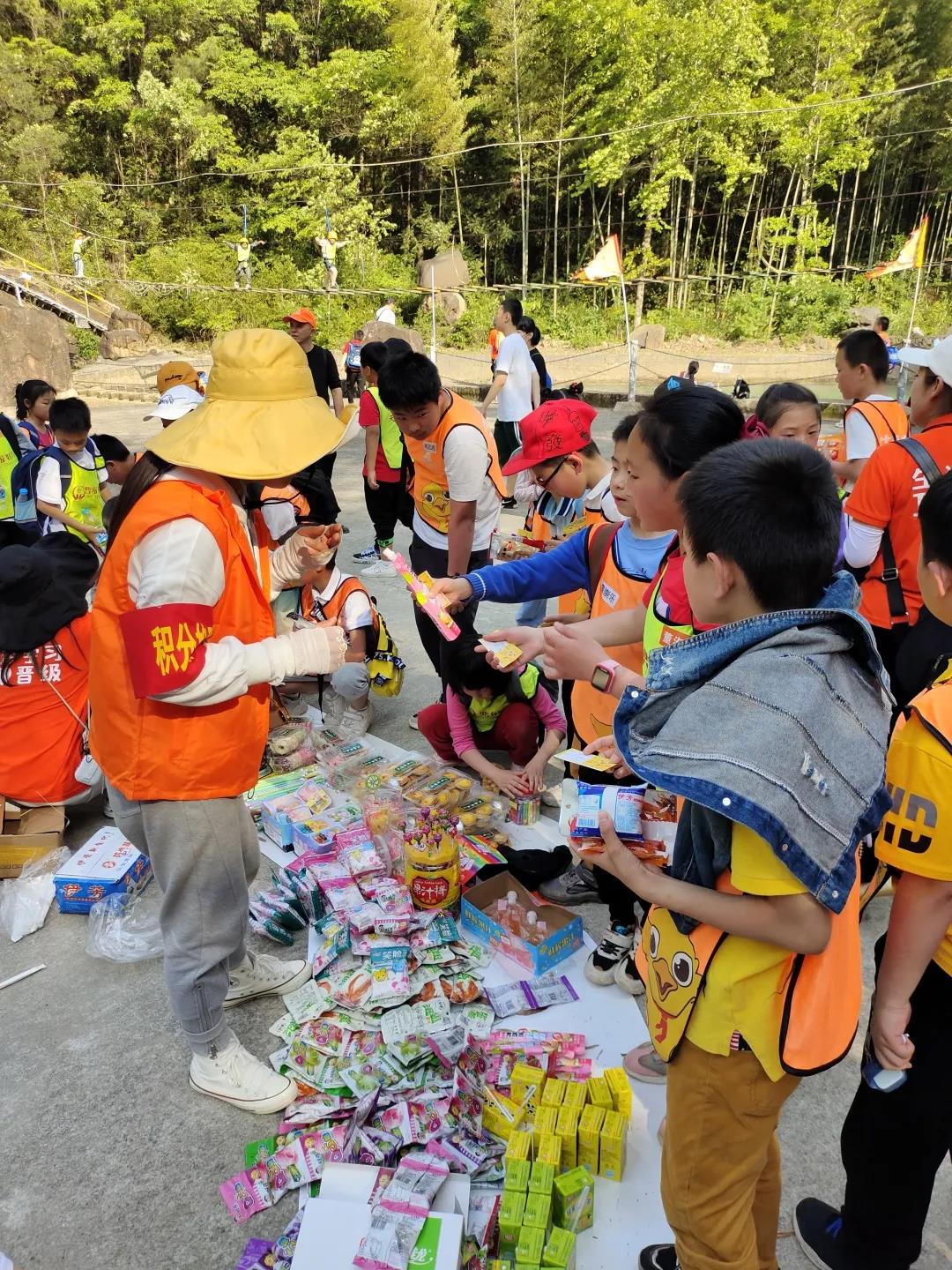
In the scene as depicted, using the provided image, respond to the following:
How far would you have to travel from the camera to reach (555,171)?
28.7m

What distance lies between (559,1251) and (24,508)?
543 cm

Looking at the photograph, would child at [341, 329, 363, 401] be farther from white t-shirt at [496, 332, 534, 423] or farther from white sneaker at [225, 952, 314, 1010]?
white sneaker at [225, 952, 314, 1010]

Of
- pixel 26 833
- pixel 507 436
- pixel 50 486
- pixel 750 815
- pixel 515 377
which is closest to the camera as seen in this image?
pixel 750 815

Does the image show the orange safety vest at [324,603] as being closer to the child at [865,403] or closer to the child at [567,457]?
the child at [567,457]

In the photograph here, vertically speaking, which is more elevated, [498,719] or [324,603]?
[324,603]

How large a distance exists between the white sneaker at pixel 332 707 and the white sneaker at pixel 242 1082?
7.13ft

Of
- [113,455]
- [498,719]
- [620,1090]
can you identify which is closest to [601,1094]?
[620,1090]

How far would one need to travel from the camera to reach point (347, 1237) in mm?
1711

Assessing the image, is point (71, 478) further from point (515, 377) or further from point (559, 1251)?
point (559, 1251)

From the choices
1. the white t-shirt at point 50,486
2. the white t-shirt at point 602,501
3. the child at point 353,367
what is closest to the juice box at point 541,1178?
the white t-shirt at point 602,501

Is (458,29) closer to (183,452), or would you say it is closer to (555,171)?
(555,171)

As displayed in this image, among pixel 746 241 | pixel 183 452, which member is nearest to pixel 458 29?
pixel 746 241

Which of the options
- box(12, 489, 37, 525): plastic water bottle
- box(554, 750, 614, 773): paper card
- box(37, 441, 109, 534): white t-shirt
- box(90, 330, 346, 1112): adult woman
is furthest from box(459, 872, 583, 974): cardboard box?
box(12, 489, 37, 525): plastic water bottle

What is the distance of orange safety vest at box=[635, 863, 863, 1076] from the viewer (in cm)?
122
